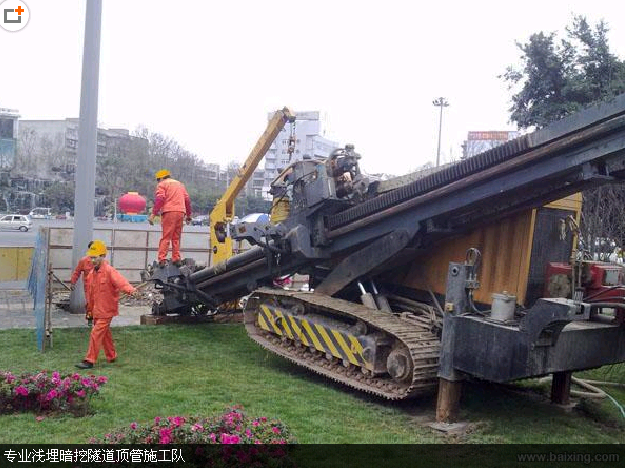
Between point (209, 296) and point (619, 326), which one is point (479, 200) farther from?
point (209, 296)

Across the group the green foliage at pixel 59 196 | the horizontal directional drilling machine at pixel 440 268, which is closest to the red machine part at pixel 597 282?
the horizontal directional drilling machine at pixel 440 268

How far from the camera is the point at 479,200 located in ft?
22.6

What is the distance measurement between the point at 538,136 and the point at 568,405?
3088 mm

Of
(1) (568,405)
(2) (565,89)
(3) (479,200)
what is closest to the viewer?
(3) (479,200)

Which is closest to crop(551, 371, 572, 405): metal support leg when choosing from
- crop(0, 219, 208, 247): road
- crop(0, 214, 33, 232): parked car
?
crop(0, 219, 208, 247): road

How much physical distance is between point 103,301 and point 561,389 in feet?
17.9

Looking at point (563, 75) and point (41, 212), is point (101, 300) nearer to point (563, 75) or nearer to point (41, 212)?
point (563, 75)

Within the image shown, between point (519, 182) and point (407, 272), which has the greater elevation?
point (519, 182)

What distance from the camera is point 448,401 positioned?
6.52 meters

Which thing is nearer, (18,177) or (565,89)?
(565,89)

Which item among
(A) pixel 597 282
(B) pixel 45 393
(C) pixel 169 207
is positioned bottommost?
(B) pixel 45 393

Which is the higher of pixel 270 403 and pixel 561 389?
pixel 561 389

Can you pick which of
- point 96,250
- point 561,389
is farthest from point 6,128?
point 561,389

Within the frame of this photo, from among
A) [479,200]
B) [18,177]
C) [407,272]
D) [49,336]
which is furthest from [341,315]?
[18,177]
